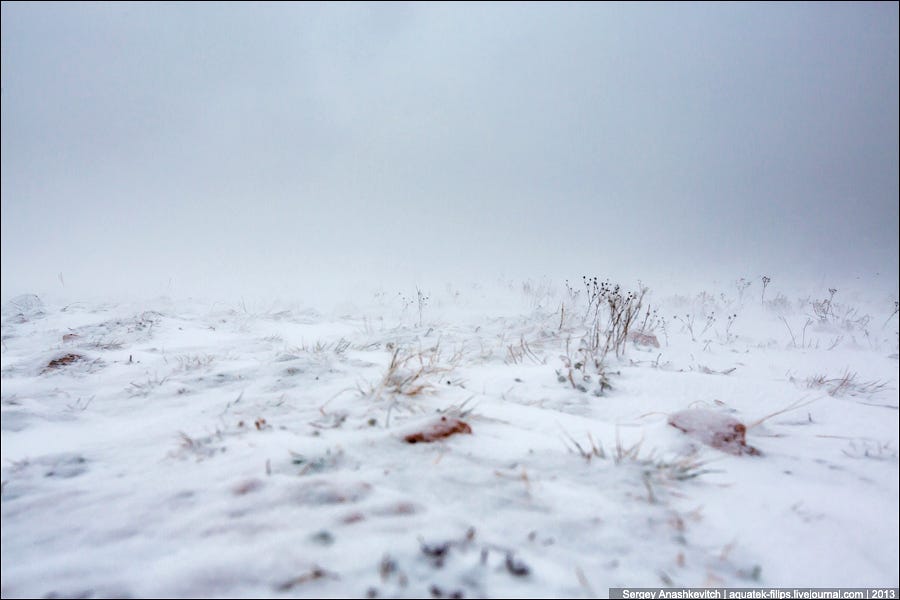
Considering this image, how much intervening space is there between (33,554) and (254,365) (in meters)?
1.77

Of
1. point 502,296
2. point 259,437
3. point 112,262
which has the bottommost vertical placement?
point 259,437

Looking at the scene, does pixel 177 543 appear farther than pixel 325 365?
No

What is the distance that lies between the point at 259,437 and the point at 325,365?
1.13m

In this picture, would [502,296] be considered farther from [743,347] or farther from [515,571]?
[515,571]

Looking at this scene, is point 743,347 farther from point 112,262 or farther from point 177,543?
point 112,262

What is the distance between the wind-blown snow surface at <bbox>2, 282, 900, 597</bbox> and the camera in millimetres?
1025

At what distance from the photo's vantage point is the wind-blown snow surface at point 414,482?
3.36 ft

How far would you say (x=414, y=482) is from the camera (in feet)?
4.49

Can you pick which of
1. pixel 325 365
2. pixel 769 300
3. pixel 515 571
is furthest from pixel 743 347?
pixel 515 571

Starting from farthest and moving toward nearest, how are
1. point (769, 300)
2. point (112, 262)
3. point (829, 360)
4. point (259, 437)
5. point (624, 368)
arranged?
point (112, 262)
point (769, 300)
point (829, 360)
point (624, 368)
point (259, 437)

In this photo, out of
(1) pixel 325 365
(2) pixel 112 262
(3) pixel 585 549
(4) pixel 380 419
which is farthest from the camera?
(2) pixel 112 262

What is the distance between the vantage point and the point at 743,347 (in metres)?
5.14

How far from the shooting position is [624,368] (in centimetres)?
312

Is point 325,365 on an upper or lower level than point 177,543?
upper
